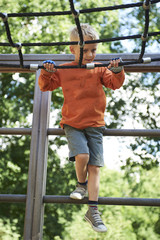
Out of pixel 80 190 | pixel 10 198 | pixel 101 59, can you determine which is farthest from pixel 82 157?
pixel 101 59

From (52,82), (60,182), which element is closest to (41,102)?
(52,82)

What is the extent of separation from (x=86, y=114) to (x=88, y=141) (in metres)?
0.12

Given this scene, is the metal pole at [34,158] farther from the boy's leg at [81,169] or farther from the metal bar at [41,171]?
the boy's leg at [81,169]

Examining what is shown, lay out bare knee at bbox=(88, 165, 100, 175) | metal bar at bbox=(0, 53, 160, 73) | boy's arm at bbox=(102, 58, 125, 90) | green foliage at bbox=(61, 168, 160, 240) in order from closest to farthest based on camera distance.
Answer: boy's arm at bbox=(102, 58, 125, 90)
bare knee at bbox=(88, 165, 100, 175)
metal bar at bbox=(0, 53, 160, 73)
green foliage at bbox=(61, 168, 160, 240)

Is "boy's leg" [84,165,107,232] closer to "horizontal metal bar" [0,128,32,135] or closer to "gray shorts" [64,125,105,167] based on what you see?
"gray shorts" [64,125,105,167]

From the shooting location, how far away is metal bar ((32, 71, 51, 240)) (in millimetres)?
1362

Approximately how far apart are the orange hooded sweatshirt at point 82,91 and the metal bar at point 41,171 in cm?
10

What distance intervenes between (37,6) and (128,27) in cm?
173

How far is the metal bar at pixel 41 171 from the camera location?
1.36 metres

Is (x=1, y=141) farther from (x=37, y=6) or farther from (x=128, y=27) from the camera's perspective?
(x=128, y=27)

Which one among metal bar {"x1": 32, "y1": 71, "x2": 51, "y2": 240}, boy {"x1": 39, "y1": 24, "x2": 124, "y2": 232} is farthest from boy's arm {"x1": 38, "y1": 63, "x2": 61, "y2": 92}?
metal bar {"x1": 32, "y1": 71, "x2": 51, "y2": 240}

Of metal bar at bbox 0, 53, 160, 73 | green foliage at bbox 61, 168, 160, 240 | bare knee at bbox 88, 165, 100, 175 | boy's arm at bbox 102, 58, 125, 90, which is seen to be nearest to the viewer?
boy's arm at bbox 102, 58, 125, 90

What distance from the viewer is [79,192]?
4.43 ft

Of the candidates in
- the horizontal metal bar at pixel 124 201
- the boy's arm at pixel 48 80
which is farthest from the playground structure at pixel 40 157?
the boy's arm at pixel 48 80
